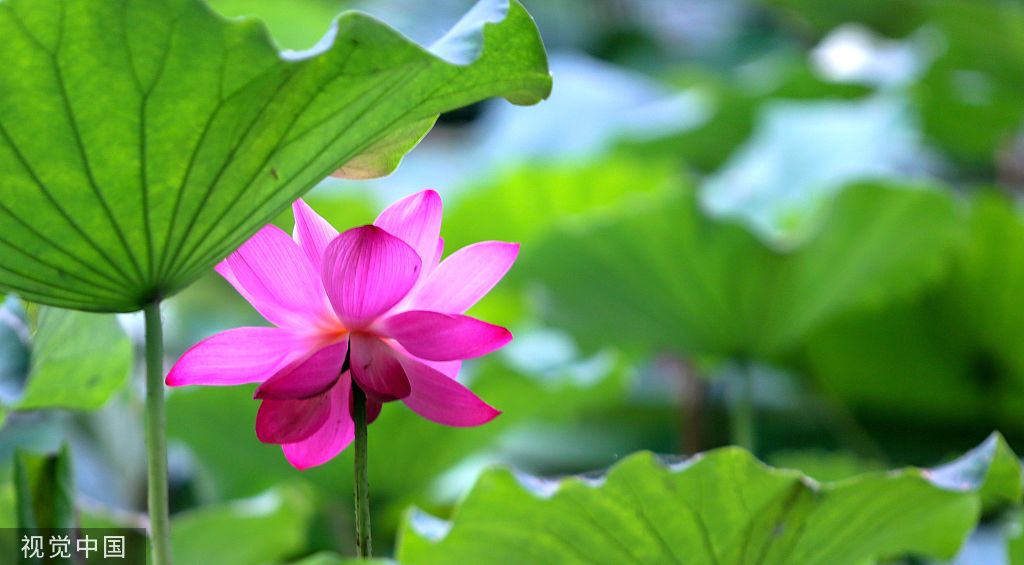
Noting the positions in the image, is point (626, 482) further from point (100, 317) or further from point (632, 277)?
point (632, 277)

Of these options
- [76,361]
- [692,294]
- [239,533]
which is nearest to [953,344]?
[692,294]

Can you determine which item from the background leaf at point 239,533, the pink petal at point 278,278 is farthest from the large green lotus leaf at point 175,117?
the background leaf at point 239,533

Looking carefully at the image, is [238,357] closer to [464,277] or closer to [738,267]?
[464,277]

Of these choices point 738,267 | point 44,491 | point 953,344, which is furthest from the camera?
point 953,344

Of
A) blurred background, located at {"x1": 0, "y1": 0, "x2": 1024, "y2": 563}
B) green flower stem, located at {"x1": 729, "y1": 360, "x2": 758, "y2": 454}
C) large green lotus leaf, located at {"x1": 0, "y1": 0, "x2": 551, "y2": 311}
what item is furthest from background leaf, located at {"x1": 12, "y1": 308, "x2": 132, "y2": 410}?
green flower stem, located at {"x1": 729, "y1": 360, "x2": 758, "y2": 454}

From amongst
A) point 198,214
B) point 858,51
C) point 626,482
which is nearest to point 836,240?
point 626,482

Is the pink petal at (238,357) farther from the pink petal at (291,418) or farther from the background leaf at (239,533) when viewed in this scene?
the background leaf at (239,533)

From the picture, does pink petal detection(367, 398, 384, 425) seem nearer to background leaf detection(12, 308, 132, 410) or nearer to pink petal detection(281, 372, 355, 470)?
pink petal detection(281, 372, 355, 470)
